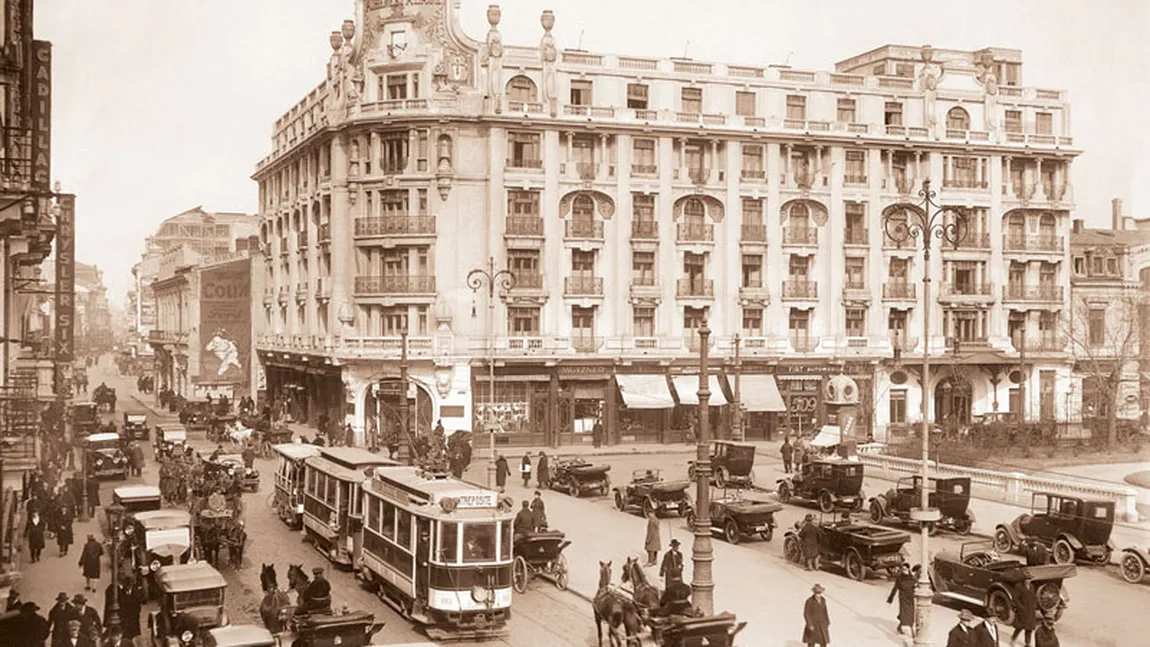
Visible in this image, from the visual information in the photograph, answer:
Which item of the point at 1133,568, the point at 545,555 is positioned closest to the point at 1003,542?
the point at 1133,568

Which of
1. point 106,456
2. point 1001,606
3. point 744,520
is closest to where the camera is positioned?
point 1001,606

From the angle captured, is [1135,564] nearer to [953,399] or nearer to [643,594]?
[643,594]

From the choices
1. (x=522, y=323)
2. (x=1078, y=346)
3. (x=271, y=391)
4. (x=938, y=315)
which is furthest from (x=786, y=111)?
(x=271, y=391)

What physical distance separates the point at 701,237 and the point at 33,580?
35.2 meters

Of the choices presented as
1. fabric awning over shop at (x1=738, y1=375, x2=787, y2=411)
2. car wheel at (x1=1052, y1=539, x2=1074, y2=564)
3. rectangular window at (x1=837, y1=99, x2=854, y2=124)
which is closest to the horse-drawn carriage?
car wheel at (x1=1052, y1=539, x2=1074, y2=564)

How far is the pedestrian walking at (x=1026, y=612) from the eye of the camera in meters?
21.0

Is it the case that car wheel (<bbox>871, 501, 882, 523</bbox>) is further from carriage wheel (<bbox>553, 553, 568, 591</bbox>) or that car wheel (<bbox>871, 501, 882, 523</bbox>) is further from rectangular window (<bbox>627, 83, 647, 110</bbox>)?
rectangular window (<bbox>627, 83, 647, 110</bbox>)

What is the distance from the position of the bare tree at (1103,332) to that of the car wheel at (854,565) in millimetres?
31112

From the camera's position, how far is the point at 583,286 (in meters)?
53.4

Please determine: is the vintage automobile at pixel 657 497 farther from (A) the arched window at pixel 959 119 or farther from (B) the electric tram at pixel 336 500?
(A) the arched window at pixel 959 119

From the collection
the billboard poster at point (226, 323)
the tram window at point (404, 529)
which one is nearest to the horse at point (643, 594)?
the tram window at point (404, 529)

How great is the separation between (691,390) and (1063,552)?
2645cm

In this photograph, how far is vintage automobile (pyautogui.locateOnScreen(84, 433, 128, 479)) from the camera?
39.4m

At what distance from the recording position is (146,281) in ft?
255
